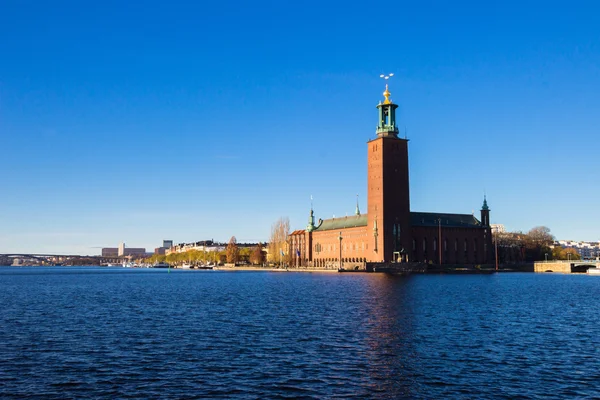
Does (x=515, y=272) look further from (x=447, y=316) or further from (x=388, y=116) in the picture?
(x=447, y=316)

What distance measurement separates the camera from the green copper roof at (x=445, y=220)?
141m

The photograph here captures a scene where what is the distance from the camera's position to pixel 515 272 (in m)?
148

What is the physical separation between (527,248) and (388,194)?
65.1 m

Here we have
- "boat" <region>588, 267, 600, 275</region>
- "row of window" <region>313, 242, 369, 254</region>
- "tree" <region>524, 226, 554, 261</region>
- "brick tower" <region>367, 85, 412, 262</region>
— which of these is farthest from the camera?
"tree" <region>524, 226, 554, 261</region>

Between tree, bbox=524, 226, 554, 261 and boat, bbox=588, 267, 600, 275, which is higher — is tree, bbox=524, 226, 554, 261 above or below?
above

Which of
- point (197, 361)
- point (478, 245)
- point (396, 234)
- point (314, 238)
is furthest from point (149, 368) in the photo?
point (314, 238)

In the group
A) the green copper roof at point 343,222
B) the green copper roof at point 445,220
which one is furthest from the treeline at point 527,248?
the green copper roof at point 343,222

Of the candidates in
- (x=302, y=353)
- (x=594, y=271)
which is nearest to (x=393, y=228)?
(x=594, y=271)

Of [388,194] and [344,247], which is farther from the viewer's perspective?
[344,247]

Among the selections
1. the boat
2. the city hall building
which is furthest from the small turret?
the boat

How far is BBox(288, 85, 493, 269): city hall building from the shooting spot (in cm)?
12875

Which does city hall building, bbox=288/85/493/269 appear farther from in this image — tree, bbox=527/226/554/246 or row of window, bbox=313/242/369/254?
tree, bbox=527/226/554/246

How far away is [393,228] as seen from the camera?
422ft

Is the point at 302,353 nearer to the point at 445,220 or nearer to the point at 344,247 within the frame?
the point at 344,247
